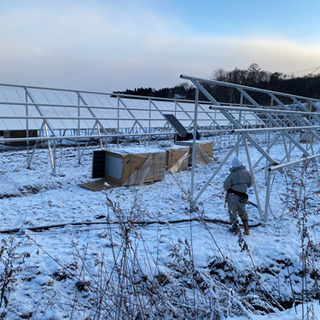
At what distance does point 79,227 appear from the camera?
3.89 meters

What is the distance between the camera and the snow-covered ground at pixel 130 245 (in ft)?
7.89

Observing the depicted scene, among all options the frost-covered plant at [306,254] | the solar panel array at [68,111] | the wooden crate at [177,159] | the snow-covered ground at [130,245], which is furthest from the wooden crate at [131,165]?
the frost-covered plant at [306,254]

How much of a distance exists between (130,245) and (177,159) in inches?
199

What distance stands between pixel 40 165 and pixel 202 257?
609 centimetres

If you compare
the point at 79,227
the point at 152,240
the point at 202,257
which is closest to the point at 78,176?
the point at 79,227

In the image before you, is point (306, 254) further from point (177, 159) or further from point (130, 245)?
point (177, 159)

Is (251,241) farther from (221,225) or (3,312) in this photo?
(3,312)

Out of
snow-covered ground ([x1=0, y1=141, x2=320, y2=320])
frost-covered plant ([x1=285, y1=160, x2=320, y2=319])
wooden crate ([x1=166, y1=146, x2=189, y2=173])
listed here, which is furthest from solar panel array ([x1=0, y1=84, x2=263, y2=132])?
frost-covered plant ([x1=285, y1=160, x2=320, y2=319])

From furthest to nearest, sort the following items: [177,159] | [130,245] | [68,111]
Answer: [68,111]
[177,159]
[130,245]

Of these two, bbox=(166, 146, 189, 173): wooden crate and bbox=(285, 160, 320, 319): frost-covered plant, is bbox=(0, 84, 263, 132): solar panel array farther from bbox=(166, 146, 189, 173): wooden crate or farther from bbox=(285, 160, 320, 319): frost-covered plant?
bbox=(285, 160, 320, 319): frost-covered plant

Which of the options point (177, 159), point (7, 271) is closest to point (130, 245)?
point (7, 271)

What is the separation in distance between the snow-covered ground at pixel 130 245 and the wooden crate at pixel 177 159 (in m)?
1.09

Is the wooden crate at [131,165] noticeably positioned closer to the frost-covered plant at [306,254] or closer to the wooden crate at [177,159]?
the wooden crate at [177,159]

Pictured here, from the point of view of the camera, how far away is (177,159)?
790 cm
